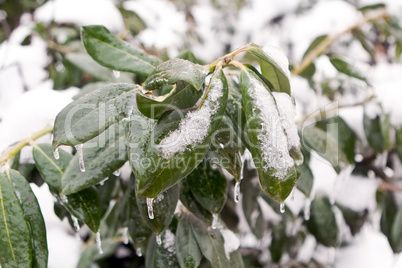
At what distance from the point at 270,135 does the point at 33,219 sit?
0.41 metres

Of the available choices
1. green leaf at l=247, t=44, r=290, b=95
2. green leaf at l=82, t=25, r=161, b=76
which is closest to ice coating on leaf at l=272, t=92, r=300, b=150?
green leaf at l=247, t=44, r=290, b=95

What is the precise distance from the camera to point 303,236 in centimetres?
132

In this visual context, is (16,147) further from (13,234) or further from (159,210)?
(159,210)

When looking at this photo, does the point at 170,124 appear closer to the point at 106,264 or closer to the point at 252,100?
the point at 252,100

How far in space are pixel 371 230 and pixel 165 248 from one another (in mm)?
1140

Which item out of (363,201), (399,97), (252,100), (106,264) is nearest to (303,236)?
(363,201)

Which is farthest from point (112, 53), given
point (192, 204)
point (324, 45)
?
point (324, 45)

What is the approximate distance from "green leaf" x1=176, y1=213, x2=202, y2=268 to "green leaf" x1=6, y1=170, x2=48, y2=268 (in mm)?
230

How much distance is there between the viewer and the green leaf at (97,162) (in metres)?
0.62

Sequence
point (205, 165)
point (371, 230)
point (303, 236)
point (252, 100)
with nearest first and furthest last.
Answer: point (252, 100) < point (205, 165) < point (303, 236) < point (371, 230)

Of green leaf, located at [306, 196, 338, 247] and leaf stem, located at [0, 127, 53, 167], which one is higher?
leaf stem, located at [0, 127, 53, 167]

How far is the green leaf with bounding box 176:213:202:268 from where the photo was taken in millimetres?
688

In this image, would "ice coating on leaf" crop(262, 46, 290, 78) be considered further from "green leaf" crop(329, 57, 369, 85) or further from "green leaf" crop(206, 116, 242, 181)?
"green leaf" crop(329, 57, 369, 85)

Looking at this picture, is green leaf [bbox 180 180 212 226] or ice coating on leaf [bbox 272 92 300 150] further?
green leaf [bbox 180 180 212 226]
